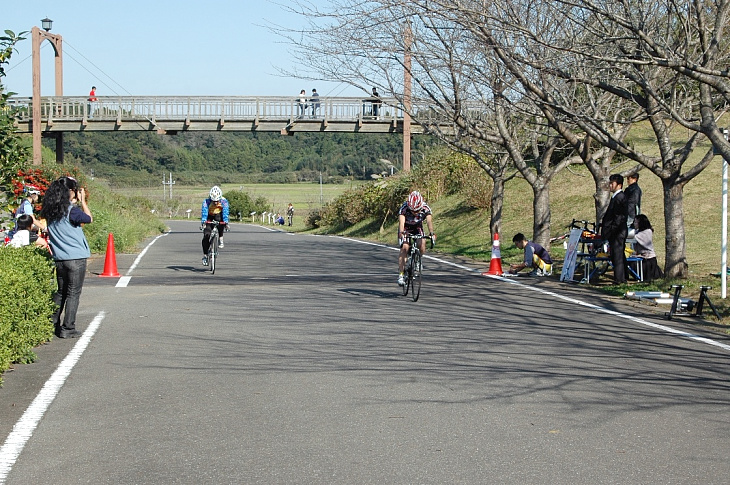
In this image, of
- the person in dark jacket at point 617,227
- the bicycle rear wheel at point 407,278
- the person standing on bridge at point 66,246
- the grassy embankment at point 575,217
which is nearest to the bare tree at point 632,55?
the person in dark jacket at point 617,227

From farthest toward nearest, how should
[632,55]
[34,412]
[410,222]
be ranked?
[410,222]
[632,55]
[34,412]

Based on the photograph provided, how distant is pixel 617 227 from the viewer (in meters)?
15.5

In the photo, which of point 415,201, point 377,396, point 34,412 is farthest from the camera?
point 415,201

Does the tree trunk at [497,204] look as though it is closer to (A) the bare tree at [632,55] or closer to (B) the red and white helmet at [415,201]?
(A) the bare tree at [632,55]

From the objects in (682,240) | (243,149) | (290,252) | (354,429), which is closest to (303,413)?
(354,429)

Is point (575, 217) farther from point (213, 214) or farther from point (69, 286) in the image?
point (69, 286)

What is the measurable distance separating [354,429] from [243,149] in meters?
137

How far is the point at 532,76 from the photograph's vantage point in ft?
56.2

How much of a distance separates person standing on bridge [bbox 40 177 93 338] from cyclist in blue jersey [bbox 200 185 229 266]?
817 centimetres

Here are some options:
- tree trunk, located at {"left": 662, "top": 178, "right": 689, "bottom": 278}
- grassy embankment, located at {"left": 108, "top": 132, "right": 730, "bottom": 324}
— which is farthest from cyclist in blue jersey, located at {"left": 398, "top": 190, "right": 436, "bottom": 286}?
tree trunk, located at {"left": 662, "top": 178, "right": 689, "bottom": 278}

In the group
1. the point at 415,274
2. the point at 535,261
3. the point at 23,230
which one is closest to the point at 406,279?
the point at 415,274

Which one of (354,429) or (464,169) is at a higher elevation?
(464,169)

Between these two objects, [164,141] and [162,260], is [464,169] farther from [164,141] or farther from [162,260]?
[164,141]

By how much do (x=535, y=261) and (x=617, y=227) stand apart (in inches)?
119
